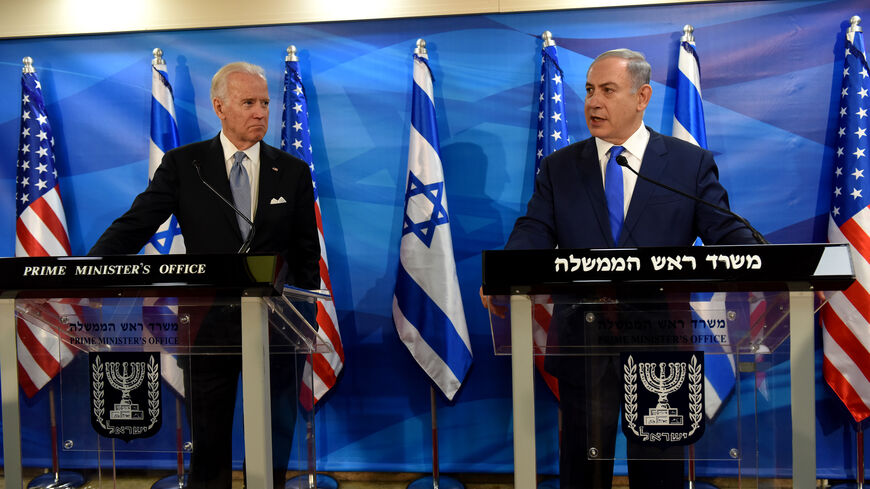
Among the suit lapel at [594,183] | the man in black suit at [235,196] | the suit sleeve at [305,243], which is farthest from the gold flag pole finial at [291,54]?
the suit lapel at [594,183]

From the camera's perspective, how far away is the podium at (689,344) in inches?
59.1

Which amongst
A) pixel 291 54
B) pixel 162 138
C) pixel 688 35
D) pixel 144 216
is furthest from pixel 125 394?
pixel 688 35

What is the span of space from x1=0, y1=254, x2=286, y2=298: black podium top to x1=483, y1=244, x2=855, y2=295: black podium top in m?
0.53

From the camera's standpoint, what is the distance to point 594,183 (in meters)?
2.35

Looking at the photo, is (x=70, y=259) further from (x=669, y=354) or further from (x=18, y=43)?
(x=18, y=43)

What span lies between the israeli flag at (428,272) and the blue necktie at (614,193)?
1388 millimetres

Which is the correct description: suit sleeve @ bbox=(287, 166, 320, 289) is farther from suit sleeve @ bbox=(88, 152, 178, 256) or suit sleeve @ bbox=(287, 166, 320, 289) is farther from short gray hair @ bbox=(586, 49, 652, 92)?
short gray hair @ bbox=(586, 49, 652, 92)

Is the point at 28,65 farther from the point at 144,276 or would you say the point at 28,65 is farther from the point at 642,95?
the point at 642,95

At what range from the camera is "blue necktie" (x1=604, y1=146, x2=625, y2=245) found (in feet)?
7.61

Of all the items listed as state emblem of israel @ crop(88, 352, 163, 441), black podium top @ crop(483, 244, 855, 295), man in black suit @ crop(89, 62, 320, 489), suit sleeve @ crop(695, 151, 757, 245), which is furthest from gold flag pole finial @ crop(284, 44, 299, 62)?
black podium top @ crop(483, 244, 855, 295)

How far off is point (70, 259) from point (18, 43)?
314 cm

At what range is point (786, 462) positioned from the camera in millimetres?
1508

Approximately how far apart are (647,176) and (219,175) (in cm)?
163

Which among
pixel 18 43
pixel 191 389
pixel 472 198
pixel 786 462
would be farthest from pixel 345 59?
pixel 786 462
